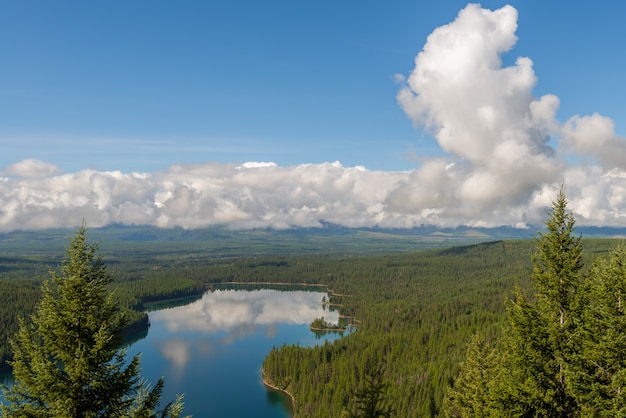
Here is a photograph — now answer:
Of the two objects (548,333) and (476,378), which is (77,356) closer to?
(548,333)

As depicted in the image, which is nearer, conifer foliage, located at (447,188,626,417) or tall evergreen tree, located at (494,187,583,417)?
conifer foliage, located at (447,188,626,417)

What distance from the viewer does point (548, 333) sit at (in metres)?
26.5

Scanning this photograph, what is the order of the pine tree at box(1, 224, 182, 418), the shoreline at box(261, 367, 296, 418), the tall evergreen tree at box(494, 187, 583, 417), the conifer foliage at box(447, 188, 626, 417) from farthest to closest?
the shoreline at box(261, 367, 296, 418) → the tall evergreen tree at box(494, 187, 583, 417) → the conifer foliage at box(447, 188, 626, 417) → the pine tree at box(1, 224, 182, 418)

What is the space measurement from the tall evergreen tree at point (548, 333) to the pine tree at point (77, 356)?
1998 centimetres

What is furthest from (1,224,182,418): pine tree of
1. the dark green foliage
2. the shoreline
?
the shoreline

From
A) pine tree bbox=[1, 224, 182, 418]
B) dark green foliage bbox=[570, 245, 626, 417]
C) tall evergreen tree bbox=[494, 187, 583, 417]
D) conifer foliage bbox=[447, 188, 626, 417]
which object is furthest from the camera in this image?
tall evergreen tree bbox=[494, 187, 583, 417]

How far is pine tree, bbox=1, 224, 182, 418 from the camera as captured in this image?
19219mm

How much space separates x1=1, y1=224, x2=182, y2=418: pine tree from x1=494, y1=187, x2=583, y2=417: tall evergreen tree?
20.0 meters

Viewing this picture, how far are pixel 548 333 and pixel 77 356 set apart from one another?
1021 inches

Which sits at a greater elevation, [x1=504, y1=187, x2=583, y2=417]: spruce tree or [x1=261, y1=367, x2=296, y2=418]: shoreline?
[x1=504, y1=187, x2=583, y2=417]: spruce tree

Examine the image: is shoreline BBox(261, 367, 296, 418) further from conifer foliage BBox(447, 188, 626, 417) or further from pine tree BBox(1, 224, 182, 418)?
pine tree BBox(1, 224, 182, 418)

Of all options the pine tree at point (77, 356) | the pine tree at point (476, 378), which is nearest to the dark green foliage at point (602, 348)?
the pine tree at point (476, 378)

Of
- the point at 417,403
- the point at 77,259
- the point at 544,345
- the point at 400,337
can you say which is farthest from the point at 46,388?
the point at 400,337

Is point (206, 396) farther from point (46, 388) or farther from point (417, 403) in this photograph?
point (46, 388)
